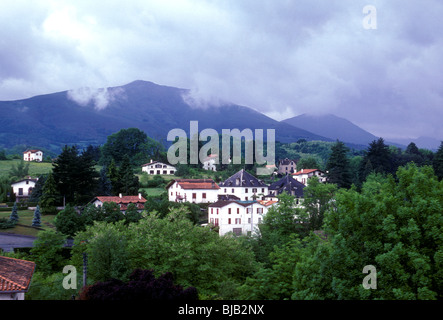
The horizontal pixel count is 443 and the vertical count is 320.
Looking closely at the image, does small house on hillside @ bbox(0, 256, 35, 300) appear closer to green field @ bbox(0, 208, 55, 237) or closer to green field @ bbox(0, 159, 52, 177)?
green field @ bbox(0, 208, 55, 237)

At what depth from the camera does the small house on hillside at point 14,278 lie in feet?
54.4

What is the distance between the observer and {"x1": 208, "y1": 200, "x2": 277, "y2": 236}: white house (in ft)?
155

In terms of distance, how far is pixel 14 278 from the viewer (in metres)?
17.5

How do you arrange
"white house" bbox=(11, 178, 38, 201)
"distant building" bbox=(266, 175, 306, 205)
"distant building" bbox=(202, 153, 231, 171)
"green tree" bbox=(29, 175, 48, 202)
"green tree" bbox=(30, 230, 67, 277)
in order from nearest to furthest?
"green tree" bbox=(30, 230, 67, 277)
"green tree" bbox=(29, 175, 48, 202)
"white house" bbox=(11, 178, 38, 201)
"distant building" bbox=(266, 175, 306, 205)
"distant building" bbox=(202, 153, 231, 171)

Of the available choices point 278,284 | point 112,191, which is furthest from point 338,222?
point 112,191

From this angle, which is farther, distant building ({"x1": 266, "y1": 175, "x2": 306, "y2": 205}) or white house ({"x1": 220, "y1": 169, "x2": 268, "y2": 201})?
white house ({"x1": 220, "y1": 169, "x2": 268, "y2": 201})

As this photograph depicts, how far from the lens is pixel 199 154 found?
293ft

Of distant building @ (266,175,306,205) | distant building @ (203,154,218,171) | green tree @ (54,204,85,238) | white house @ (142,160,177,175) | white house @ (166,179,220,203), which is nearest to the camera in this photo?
green tree @ (54,204,85,238)

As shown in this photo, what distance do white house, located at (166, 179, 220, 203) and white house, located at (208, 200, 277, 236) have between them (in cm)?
772

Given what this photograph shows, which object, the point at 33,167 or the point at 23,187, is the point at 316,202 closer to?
the point at 23,187

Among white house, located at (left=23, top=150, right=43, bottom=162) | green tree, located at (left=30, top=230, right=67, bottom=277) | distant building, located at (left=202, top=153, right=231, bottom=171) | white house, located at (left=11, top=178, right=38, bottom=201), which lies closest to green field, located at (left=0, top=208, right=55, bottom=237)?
green tree, located at (left=30, top=230, right=67, bottom=277)

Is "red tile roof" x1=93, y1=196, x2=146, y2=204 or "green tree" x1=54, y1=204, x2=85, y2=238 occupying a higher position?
"red tile roof" x1=93, y1=196, x2=146, y2=204

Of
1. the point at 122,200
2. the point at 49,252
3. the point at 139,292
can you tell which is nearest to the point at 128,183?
the point at 122,200
